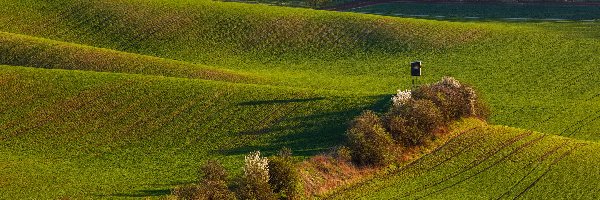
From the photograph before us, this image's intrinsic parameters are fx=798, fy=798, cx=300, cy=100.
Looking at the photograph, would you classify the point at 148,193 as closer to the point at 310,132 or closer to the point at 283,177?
Answer: the point at 283,177

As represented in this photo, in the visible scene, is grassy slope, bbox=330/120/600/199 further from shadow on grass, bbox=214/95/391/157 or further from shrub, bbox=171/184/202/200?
shrub, bbox=171/184/202/200

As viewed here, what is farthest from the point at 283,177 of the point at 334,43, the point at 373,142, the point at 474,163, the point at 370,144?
the point at 334,43

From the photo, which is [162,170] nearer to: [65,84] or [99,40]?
[65,84]

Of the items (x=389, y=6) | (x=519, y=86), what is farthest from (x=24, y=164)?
(x=389, y=6)

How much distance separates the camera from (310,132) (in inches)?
2586

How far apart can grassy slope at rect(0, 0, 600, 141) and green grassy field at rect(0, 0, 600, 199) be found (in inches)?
11.0

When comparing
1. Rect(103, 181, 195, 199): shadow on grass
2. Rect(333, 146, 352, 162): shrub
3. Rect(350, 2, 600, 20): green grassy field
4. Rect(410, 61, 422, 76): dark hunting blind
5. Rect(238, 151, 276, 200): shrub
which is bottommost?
Rect(350, 2, 600, 20): green grassy field

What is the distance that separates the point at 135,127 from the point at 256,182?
21139 mm

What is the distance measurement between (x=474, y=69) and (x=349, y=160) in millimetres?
39683

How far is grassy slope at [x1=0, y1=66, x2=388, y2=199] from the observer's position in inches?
2233

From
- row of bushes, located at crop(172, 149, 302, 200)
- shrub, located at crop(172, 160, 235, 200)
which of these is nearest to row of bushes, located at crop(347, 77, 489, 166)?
row of bushes, located at crop(172, 149, 302, 200)

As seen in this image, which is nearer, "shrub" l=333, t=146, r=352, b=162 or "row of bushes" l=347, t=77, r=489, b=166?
"shrub" l=333, t=146, r=352, b=162

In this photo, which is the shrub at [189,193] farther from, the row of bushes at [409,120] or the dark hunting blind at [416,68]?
the dark hunting blind at [416,68]

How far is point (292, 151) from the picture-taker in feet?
203
